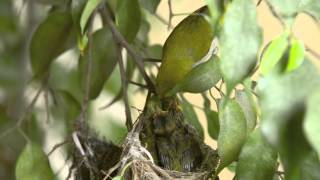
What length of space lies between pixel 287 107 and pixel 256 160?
0.43ft

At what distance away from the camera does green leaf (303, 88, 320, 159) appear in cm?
46

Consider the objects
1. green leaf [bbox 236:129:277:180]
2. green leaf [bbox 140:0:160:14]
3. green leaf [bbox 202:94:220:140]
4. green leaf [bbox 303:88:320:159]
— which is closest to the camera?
green leaf [bbox 303:88:320:159]

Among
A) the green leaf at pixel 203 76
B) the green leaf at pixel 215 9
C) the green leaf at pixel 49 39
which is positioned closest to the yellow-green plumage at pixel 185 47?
the green leaf at pixel 203 76

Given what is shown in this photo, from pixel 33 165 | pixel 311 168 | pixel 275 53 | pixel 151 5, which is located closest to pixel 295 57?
pixel 275 53

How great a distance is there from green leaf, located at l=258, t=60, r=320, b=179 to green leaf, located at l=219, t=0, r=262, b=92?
0.09 ft

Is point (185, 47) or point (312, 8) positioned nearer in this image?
point (312, 8)

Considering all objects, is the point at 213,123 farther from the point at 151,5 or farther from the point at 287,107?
the point at 287,107

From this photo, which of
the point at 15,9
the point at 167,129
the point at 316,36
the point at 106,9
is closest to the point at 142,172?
the point at 167,129

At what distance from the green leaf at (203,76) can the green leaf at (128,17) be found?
0.59ft

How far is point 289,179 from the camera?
54 centimetres

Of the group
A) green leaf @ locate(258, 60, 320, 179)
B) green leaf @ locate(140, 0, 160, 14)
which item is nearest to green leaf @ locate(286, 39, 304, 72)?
green leaf @ locate(258, 60, 320, 179)

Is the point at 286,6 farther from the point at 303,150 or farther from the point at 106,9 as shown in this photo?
the point at 106,9

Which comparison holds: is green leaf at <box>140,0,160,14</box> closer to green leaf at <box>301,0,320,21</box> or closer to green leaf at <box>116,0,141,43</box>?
green leaf at <box>116,0,141,43</box>

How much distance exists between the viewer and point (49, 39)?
0.92m
